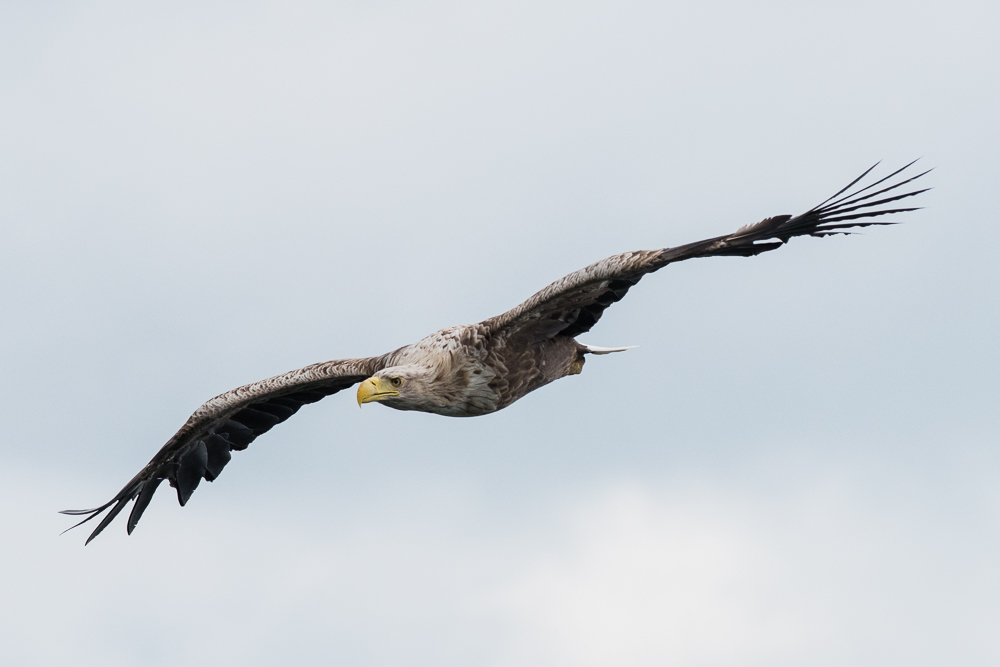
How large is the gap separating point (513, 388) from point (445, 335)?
0.75 meters

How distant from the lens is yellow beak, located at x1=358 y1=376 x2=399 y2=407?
1053 cm

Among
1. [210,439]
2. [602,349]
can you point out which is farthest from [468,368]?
[210,439]

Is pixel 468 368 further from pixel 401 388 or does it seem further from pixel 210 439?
pixel 210 439

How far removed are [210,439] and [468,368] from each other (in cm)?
396

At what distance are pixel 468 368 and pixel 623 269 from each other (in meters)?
1.65

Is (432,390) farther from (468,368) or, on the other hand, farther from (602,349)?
(602,349)

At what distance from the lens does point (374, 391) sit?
10609 millimetres

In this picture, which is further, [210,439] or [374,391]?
[210,439]

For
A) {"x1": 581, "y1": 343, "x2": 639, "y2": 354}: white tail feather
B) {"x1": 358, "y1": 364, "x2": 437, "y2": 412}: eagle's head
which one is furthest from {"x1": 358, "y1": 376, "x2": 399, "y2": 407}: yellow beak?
{"x1": 581, "y1": 343, "x2": 639, "y2": 354}: white tail feather

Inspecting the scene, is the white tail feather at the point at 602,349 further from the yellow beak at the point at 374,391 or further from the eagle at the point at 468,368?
the yellow beak at the point at 374,391

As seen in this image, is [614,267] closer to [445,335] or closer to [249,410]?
[445,335]

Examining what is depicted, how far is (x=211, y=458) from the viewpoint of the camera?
1388 centimetres

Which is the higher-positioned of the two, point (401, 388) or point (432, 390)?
point (401, 388)

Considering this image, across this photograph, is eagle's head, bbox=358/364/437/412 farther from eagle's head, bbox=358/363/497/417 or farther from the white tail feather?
the white tail feather
